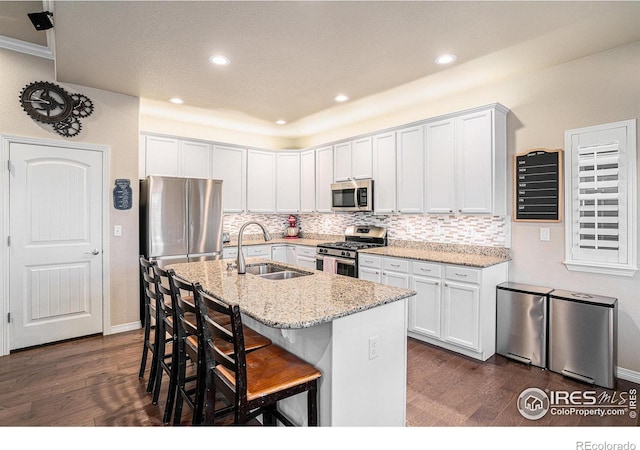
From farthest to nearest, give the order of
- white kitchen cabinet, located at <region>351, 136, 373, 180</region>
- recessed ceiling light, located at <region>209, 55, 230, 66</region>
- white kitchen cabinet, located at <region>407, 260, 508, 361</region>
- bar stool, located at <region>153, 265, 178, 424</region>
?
1. white kitchen cabinet, located at <region>351, 136, 373, 180</region>
2. white kitchen cabinet, located at <region>407, 260, 508, 361</region>
3. recessed ceiling light, located at <region>209, 55, 230, 66</region>
4. bar stool, located at <region>153, 265, 178, 424</region>

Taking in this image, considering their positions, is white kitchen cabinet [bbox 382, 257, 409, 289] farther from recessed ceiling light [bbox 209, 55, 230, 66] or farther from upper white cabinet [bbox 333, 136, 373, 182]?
recessed ceiling light [bbox 209, 55, 230, 66]

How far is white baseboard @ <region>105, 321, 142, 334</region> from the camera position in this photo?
3888mm

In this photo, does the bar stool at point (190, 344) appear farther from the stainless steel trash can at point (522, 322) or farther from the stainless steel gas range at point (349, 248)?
the stainless steel trash can at point (522, 322)

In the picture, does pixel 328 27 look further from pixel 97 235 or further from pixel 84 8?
pixel 97 235

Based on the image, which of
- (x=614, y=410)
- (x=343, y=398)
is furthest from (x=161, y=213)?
(x=614, y=410)

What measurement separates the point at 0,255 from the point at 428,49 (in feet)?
14.3

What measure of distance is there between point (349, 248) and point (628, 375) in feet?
9.27

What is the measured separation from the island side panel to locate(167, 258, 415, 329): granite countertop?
0.24 feet

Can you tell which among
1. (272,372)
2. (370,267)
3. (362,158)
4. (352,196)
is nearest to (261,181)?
(352,196)

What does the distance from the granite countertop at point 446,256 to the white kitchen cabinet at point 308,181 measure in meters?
1.63

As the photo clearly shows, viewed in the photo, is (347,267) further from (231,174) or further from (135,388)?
(135,388)

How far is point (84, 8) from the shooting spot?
223 cm

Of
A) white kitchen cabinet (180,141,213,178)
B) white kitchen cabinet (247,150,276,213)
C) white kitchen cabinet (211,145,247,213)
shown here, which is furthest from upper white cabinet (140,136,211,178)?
white kitchen cabinet (247,150,276,213)

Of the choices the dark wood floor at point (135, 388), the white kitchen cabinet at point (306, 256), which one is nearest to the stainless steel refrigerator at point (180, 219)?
the dark wood floor at point (135, 388)
